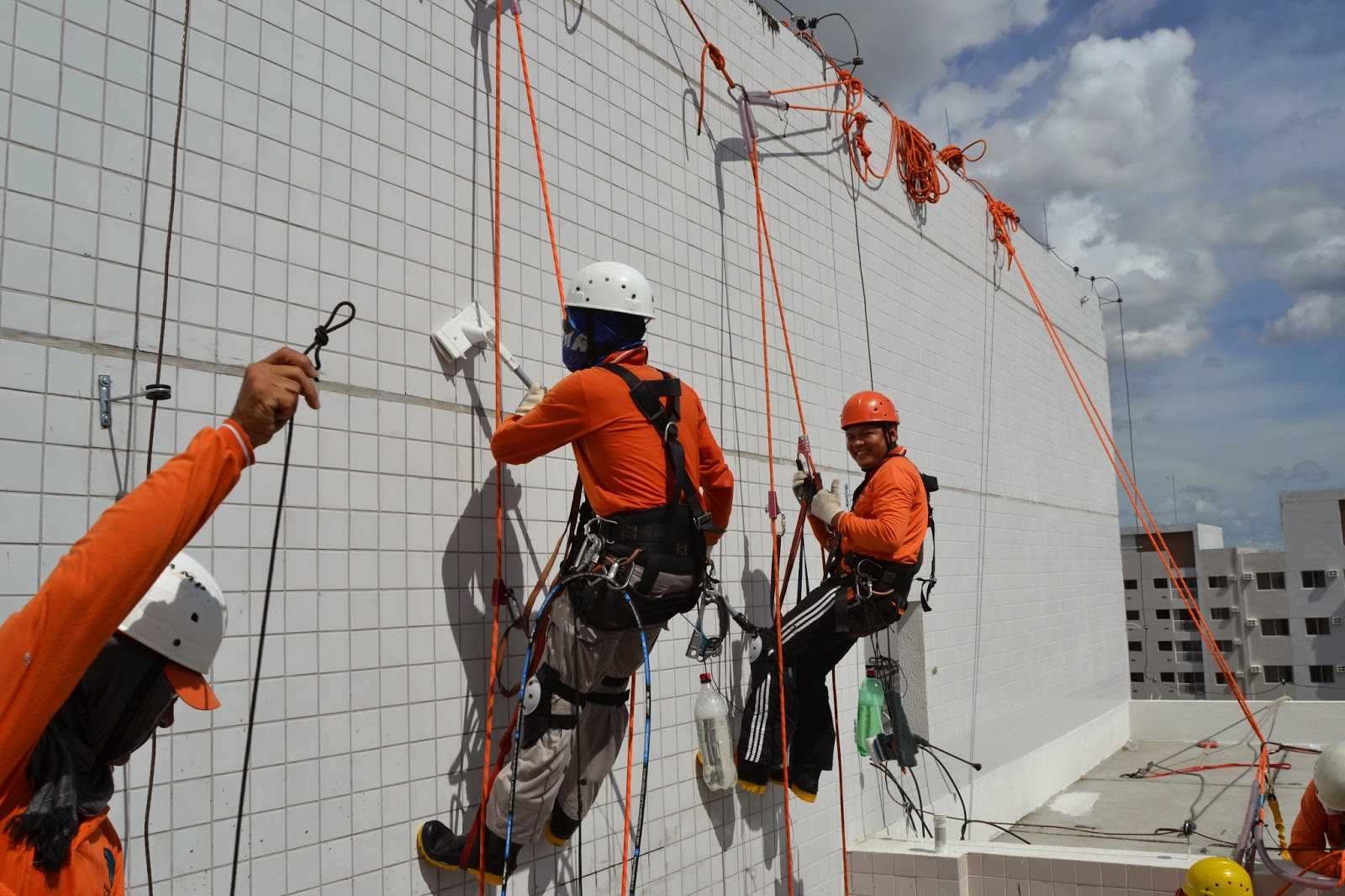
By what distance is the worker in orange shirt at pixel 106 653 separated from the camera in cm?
145

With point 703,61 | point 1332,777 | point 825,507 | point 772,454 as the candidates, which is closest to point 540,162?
point 703,61

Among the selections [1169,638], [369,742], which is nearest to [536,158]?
[369,742]

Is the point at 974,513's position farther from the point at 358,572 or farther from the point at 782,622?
the point at 358,572

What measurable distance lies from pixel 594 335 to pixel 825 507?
5.85 ft

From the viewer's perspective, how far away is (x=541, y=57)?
14.8 feet

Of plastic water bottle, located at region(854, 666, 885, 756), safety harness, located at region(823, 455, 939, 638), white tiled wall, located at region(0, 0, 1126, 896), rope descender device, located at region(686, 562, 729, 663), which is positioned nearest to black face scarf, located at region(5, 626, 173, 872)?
white tiled wall, located at region(0, 0, 1126, 896)

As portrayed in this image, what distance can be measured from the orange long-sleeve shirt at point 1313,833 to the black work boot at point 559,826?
2779mm

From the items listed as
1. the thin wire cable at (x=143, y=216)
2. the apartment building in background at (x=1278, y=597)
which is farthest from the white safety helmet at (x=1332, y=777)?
the apartment building in background at (x=1278, y=597)

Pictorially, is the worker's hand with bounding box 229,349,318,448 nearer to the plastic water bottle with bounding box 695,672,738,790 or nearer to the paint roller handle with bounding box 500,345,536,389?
the paint roller handle with bounding box 500,345,536,389

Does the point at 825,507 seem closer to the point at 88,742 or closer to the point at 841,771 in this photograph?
the point at 841,771

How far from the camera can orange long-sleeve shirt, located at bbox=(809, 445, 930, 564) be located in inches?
195

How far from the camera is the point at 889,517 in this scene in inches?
197

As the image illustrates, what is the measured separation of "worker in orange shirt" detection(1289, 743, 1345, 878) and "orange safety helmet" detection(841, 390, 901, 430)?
2.45m

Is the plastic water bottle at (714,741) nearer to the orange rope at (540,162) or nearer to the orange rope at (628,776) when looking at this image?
the orange rope at (628,776)
